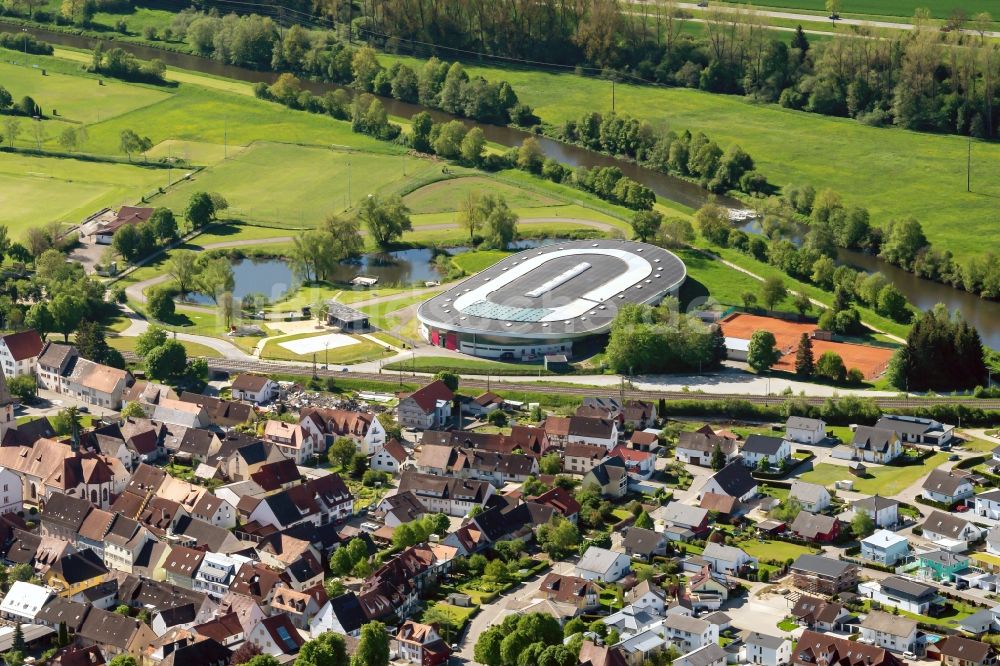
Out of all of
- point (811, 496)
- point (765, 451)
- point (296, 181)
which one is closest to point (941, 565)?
point (811, 496)

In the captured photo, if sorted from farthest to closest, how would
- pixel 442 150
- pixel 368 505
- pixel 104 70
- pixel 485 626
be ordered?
pixel 104 70, pixel 442 150, pixel 368 505, pixel 485 626

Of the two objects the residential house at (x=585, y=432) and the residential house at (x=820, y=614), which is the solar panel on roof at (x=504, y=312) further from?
the residential house at (x=820, y=614)

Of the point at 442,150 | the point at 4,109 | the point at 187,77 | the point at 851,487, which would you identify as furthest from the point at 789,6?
the point at 851,487

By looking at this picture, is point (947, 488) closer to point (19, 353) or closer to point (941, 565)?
point (941, 565)

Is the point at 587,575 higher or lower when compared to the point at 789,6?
lower

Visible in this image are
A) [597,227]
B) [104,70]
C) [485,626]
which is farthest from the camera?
[104,70]

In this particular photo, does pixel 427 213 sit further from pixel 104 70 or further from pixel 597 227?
pixel 104 70

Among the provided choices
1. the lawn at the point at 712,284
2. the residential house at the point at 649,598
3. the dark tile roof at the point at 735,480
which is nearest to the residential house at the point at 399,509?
the residential house at the point at 649,598

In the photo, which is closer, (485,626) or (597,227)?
(485,626)
